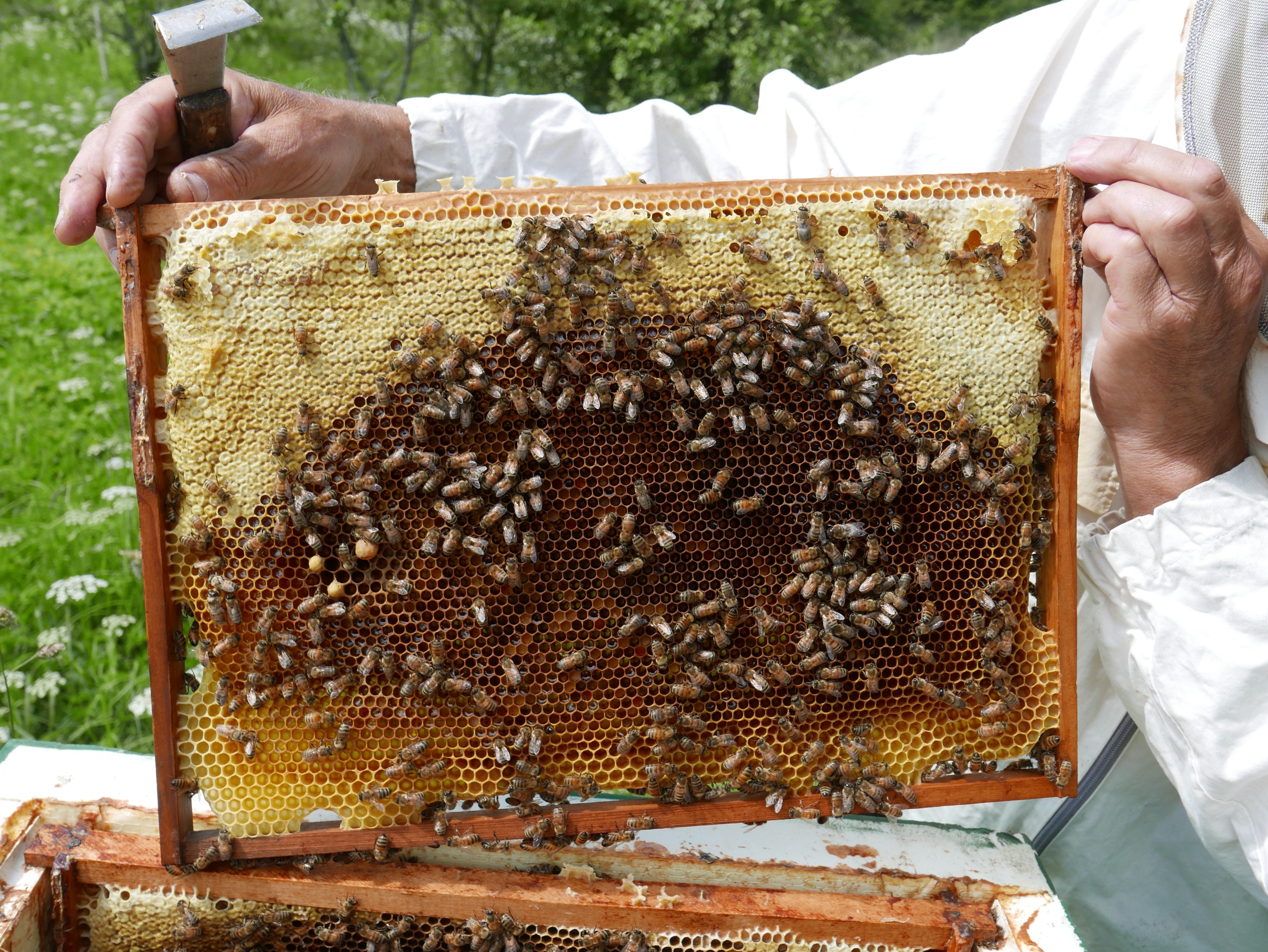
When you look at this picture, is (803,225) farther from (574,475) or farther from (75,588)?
(75,588)

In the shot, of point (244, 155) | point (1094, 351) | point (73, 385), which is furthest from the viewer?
point (73, 385)

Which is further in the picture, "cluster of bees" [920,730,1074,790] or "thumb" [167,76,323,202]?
"thumb" [167,76,323,202]

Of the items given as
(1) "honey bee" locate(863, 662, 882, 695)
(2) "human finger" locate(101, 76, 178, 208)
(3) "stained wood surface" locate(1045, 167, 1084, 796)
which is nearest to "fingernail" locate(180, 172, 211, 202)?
(2) "human finger" locate(101, 76, 178, 208)

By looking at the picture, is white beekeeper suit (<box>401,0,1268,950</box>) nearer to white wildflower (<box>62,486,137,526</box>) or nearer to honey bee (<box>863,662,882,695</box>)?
honey bee (<box>863,662,882,695</box>)

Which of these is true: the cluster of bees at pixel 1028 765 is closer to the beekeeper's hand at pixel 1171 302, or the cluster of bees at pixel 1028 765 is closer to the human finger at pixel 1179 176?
the beekeeper's hand at pixel 1171 302

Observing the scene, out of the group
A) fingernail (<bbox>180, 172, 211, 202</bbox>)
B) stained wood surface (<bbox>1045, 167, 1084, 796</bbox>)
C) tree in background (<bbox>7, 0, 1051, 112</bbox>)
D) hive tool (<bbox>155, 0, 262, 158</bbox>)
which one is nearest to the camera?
hive tool (<bbox>155, 0, 262, 158</bbox>)

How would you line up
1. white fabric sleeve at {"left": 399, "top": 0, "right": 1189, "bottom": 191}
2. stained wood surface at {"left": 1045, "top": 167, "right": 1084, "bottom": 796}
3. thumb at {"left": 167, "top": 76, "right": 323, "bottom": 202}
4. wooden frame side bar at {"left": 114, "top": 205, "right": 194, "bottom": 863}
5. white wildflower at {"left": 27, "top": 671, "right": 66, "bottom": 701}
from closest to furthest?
wooden frame side bar at {"left": 114, "top": 205, "right": 194, "bottom": 863}, stained wood surface at {"left": 1045, "top": 167, "right": 1084, "bottom": 796}, thumb at {"left": 167, "top": 76, "right": 323, "bottom": 202}, white fabric sleeve at {"left": 399, "top": 0, "right": 1189, "bottom": 191}, white wildflower at {"left": 27, "top": 671, "right": 66, "bottom": 701}

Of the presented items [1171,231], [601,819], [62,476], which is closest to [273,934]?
[601,819]
